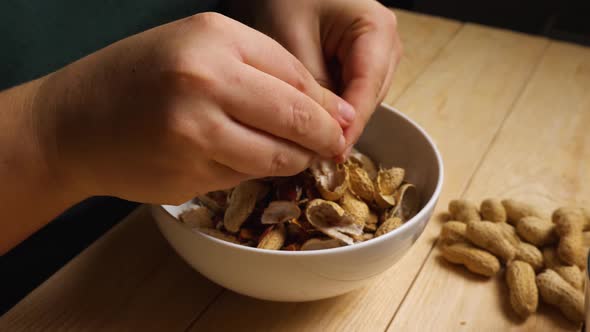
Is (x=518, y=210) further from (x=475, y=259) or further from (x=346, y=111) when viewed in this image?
(x=346, y=111)

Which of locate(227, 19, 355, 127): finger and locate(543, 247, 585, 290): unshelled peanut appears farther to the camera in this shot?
locate(543, 247, 585, 290): unshelled peanut

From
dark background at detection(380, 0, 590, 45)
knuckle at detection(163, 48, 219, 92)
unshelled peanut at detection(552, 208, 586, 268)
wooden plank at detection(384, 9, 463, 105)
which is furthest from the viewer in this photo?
dark background at detection(380, 0, 590, 45)

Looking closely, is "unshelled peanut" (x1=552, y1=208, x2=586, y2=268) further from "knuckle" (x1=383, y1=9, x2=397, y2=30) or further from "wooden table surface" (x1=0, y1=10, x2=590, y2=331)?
"knuckle" (x1=383, y1=9, x2=397, y2=30)

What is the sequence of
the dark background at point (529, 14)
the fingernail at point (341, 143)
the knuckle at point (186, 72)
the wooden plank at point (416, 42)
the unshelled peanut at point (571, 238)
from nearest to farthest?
1. the knuckle at point (186, 72)
2. the fingernail at point (341, 143)
3. the unshelled peanut at point (571, 238)
4. the wooden plank at point (416, 42)
5. the dark background at point (529, 14)

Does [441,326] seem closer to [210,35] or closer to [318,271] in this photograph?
[318,271]

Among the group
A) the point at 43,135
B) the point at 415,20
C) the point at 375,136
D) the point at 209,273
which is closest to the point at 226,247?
the point at 209,273

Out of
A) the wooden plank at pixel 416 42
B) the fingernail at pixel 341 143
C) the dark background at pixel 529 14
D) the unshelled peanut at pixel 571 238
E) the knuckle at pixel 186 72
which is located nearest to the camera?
the knuckle at pixel 186 72

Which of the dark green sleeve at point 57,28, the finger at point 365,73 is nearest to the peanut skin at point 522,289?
the finger at point 365,73

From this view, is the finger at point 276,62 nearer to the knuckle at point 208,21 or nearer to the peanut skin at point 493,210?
the knuckle at point 208,21

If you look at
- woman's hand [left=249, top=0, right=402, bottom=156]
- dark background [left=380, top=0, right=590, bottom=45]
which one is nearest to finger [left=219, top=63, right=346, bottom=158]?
woman's hand [left=249, top=0, right=402, bottom=156]
